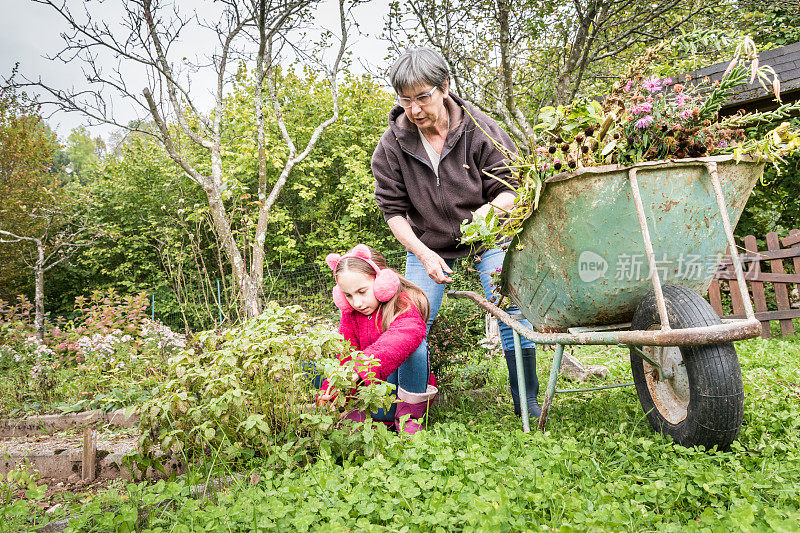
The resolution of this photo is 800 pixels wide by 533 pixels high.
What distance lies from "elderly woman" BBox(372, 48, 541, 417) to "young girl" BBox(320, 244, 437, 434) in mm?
88

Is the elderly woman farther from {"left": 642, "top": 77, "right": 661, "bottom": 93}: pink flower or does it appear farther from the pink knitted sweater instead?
{"left": 642, "top": 77, "right": 661, "bottom": 93}: pink flower

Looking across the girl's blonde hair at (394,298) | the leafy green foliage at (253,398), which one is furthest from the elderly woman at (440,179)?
the leafy green foliage at (253,398)

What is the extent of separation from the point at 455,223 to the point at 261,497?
1666 mm

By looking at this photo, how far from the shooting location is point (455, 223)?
107 inches

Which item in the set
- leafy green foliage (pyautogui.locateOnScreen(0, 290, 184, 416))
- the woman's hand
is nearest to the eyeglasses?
the woman's hand

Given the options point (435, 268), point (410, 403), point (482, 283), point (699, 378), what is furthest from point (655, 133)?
point (410, 403)

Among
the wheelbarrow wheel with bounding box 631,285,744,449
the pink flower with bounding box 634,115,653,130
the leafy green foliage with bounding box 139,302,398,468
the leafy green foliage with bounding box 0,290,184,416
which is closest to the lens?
the wheelbarrow wheel with bounding box 631,285,744,449

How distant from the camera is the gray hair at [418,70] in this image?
236 centimetres

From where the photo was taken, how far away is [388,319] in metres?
2.49

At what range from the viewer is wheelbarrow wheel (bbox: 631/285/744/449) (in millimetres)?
1529

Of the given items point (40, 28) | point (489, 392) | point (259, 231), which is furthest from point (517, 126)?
point (40, 28)

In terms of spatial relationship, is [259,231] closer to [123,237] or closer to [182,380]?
[182,380]

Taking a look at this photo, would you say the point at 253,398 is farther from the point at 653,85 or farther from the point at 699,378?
the point at 653,85

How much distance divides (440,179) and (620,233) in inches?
46.6
